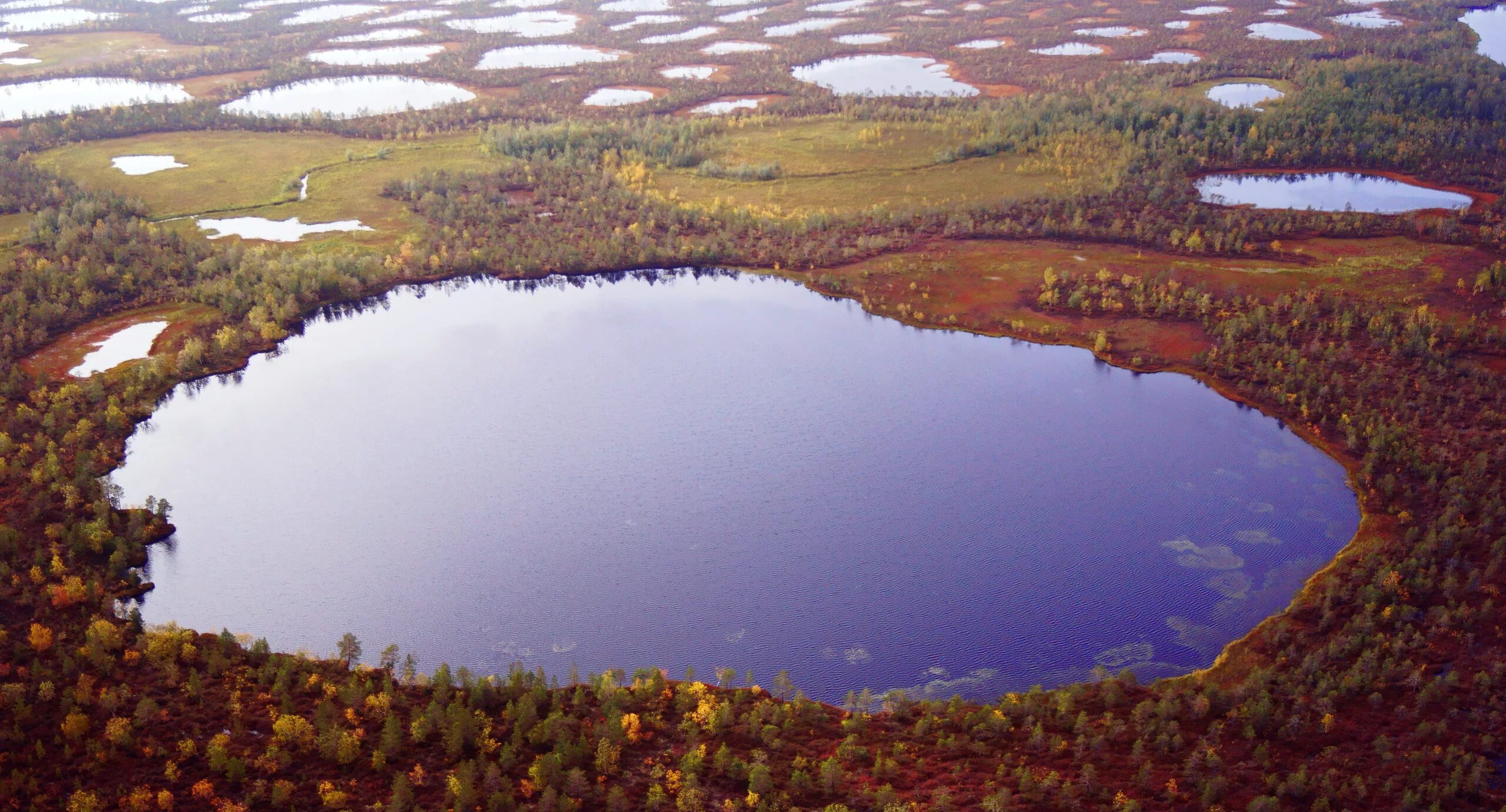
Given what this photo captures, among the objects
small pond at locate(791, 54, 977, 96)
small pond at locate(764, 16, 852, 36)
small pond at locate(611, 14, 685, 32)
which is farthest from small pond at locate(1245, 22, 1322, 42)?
small pond at locate(611, 14, 685, 32)

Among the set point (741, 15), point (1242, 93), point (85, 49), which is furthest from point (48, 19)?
point (1242, 93)

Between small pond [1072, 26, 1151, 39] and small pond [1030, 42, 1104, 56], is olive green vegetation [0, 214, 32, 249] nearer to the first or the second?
small pond [1030, 42, 1104, 56]

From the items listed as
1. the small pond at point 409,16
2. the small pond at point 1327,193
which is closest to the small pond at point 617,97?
the small pond at point 409,16

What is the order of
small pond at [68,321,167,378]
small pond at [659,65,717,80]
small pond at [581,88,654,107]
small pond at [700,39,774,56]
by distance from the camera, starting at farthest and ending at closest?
small pond at [700,39,774,56]
small pond at [659,65,717,80]
small pond at [581,88,654,107]
small pond at [68,321,167,378]

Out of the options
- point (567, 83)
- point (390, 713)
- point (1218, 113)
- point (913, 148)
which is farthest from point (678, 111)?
point (390, 713)

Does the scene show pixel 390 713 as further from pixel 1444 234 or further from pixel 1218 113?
pixel 1218 113
